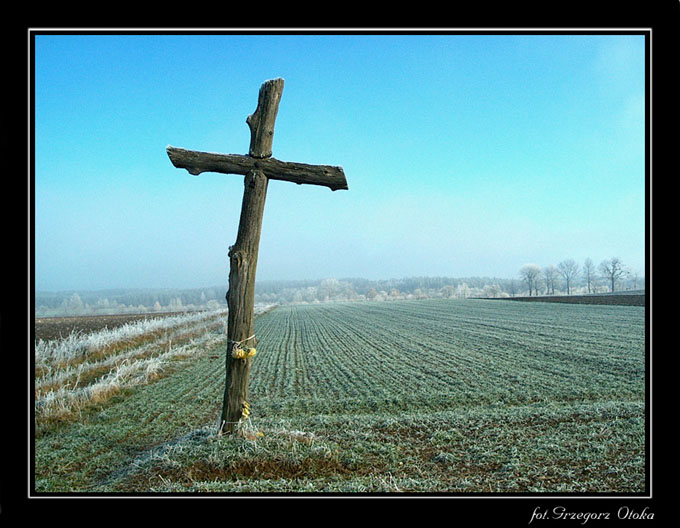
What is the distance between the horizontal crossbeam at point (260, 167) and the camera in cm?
381

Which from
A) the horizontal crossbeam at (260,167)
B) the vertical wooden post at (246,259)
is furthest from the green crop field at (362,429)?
the horizontal crossbeam at (260,167)

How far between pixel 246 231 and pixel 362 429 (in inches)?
114

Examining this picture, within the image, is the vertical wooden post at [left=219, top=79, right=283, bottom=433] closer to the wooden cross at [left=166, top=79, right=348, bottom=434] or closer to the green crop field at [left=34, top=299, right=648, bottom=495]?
the wooden cross at [left=166, top=79, right=348, bottom=434]

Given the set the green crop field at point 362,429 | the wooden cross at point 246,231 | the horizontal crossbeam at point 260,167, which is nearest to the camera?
the green crop field at point 362,429

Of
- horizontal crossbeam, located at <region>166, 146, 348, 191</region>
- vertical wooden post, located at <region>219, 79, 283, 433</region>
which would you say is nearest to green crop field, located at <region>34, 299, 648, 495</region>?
vertical wooden post, located at <region>219, 79, 283, 433</region>

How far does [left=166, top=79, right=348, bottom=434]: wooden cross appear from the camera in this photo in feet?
12.9

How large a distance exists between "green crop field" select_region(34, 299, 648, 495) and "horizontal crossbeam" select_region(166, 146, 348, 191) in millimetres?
2654

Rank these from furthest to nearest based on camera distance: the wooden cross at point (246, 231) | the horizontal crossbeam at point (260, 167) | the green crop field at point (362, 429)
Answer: the wooden cross at point (246, 231) < the horizontal crossbeam at point (260, 167) < the green crop field at point (362, 429)

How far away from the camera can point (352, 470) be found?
3.69m

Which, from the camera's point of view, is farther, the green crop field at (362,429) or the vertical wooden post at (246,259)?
the vertical wooden post at (246,259)

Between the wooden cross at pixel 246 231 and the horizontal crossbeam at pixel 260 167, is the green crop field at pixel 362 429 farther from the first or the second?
the horizontal crossbeam at pixel 260 167
